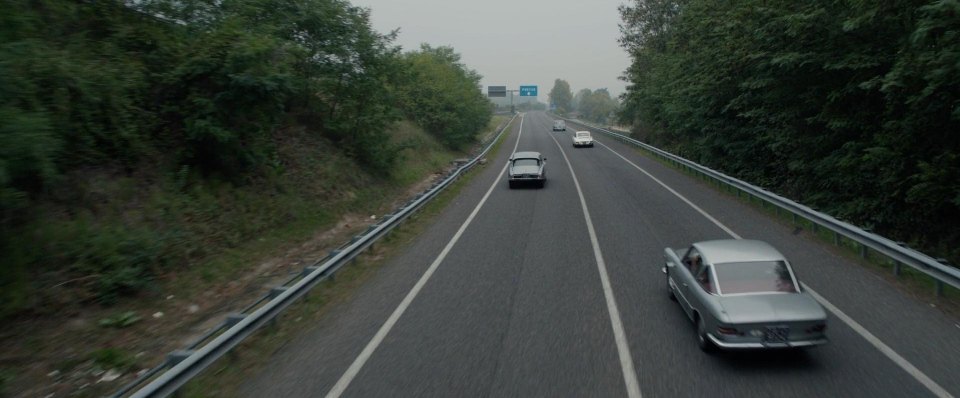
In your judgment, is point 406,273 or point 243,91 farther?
point 243,91

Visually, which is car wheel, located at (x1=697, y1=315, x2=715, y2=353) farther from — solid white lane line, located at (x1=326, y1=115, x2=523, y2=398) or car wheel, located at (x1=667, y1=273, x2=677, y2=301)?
solid white lane line, located at (x1=326, y1=115, x2=523, y2=398)

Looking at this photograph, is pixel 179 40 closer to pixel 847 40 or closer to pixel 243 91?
pixel 243 91

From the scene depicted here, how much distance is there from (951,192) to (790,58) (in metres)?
5.40

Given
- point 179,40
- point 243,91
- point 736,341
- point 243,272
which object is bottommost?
point 243,272

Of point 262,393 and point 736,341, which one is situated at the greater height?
point 736,341

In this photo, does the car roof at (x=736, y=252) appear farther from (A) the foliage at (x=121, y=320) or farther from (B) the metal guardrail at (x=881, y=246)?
(A) the foliage at (x=121, y=320)

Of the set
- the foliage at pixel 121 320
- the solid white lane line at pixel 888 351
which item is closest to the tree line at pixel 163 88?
the foliage at pixel 121 320

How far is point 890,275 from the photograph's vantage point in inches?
422

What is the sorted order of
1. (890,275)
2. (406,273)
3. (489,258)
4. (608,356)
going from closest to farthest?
(608,356) → (890,275) → (406,273) → (489,258)

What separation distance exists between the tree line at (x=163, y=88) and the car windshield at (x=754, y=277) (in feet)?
31.4

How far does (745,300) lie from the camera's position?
7.25 meters

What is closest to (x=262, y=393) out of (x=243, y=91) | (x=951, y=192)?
(x=243, y=91)

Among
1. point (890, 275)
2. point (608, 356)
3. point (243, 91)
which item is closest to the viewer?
point (608, 356)

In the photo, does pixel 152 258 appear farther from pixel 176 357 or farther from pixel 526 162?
pixel 526 162
